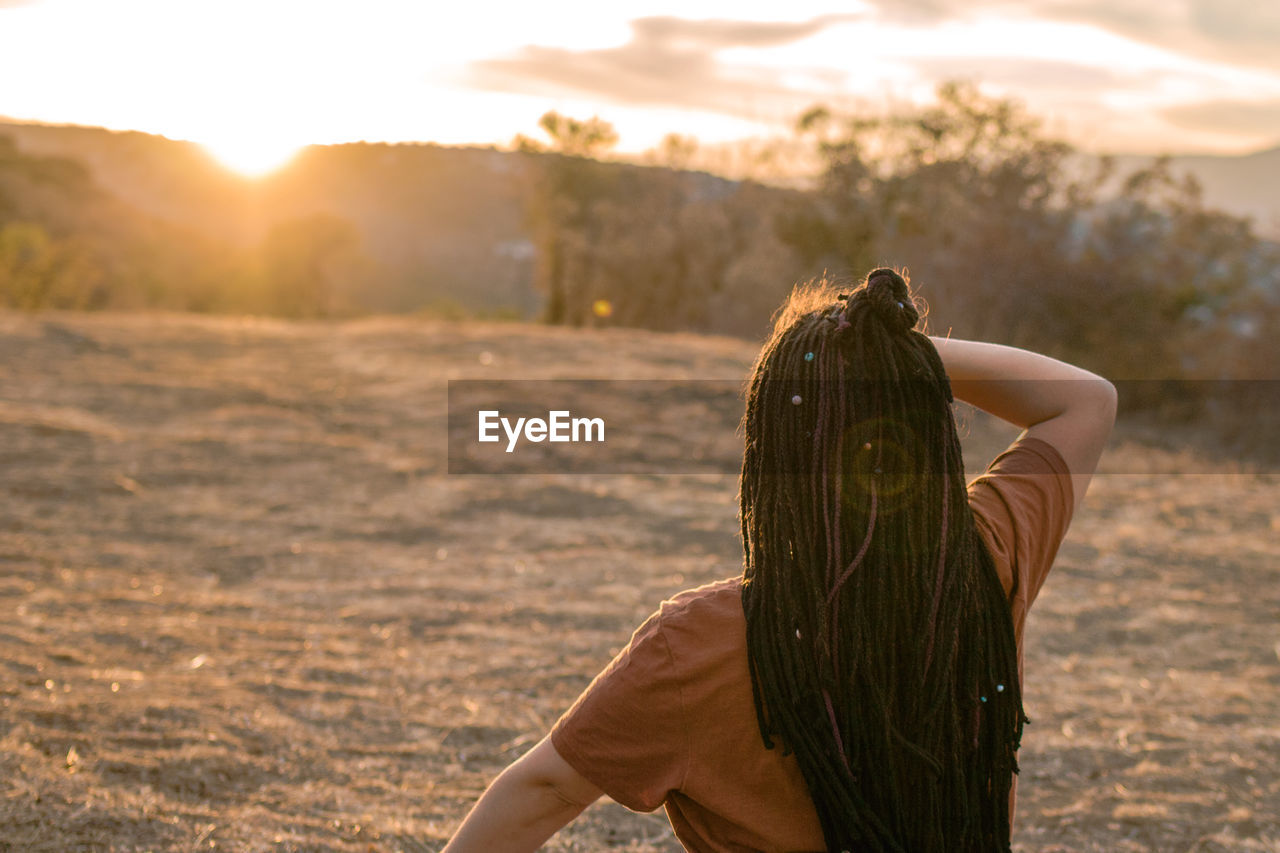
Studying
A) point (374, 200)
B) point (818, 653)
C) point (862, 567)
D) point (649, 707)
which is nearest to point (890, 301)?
point (862, 567)

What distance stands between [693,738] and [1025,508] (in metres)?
0.61

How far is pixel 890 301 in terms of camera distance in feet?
4.38

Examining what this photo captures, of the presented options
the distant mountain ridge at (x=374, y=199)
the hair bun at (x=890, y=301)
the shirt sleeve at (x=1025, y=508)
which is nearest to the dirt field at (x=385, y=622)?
the shirt sleeve at (x=1025, y=508)

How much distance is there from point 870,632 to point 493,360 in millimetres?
11183

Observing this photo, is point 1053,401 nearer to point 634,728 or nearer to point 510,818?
point 634,728

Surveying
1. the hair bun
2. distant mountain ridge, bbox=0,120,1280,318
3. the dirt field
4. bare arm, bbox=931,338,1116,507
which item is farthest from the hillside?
the hair bun

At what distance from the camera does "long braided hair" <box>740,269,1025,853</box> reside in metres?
1.29

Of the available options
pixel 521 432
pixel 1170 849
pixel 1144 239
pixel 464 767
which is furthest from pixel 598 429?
pixel 1144 239

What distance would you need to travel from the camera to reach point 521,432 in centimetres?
978

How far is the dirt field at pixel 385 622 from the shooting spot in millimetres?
3396

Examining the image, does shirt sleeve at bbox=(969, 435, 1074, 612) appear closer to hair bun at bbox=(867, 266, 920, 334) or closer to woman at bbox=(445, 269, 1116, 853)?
woman at bbox=(445, 269, 1116, 853)

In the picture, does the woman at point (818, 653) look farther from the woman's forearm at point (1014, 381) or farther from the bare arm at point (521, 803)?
the woman's forearm at point (1014, 381)

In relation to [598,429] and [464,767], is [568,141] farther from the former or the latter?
[464,767]

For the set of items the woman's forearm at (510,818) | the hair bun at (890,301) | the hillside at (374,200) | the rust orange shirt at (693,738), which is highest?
the hillside at (374,200)
